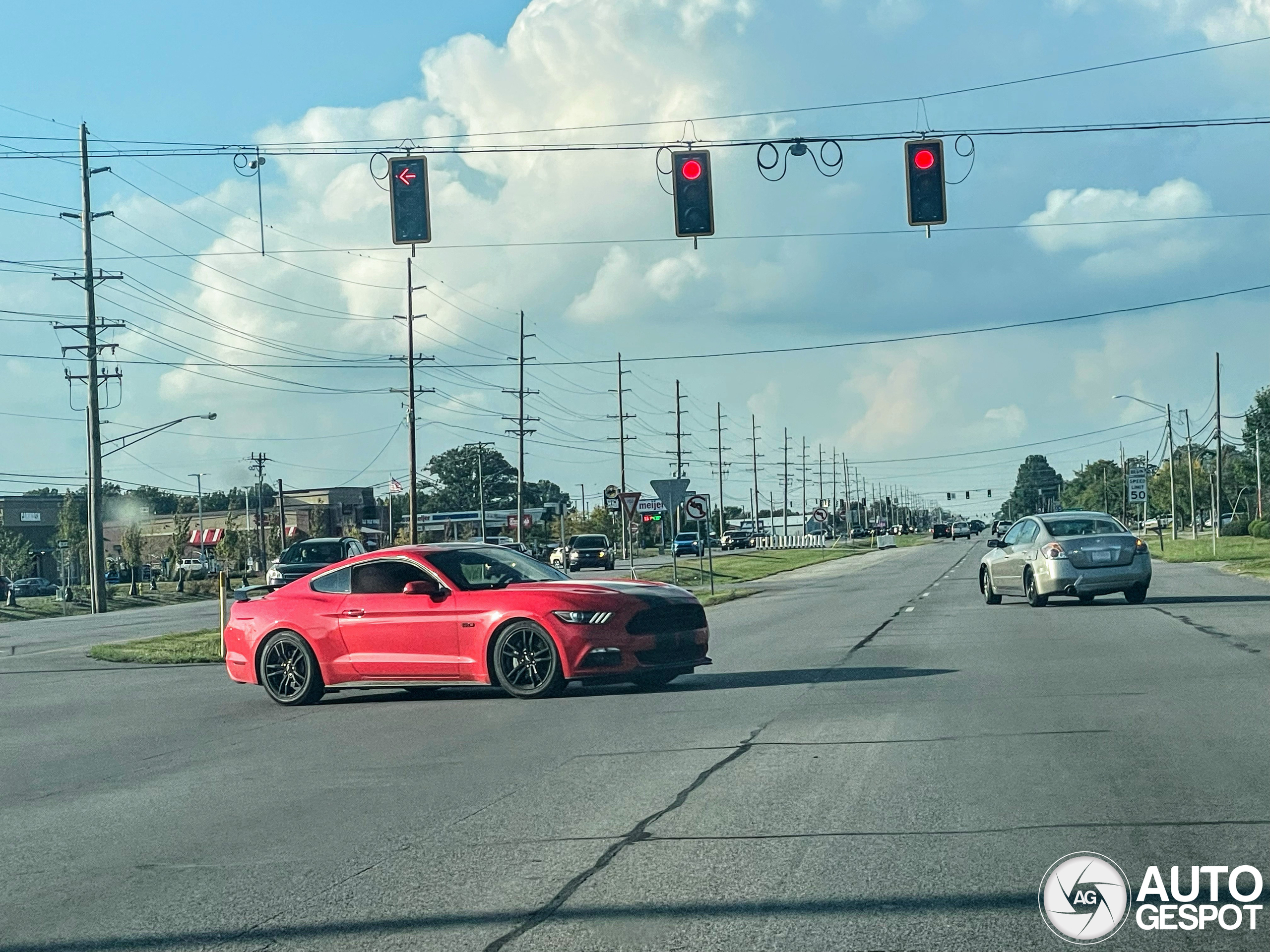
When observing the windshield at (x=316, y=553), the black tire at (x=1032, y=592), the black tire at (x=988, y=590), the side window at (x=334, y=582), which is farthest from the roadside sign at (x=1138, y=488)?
the side window at (x=334, y=582)

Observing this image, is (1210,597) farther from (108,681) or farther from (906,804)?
(906,804)

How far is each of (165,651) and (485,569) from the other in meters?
10.2

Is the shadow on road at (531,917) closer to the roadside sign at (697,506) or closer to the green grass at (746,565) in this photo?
the roadside sign at (697,506)

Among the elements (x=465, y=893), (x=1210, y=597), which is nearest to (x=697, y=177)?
(x=1210, y=597)

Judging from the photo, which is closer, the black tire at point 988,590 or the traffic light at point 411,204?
the traffic light at point 411,204

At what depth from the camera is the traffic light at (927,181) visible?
20047 mm

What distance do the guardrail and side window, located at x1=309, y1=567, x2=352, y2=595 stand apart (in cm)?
10328

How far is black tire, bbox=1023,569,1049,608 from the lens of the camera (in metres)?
24.7

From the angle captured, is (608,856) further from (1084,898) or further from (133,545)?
(133,545)

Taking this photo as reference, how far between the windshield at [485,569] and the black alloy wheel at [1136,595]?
42.5 ft

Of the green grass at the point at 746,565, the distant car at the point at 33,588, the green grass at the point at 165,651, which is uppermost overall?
the green grass at the point at 165,651

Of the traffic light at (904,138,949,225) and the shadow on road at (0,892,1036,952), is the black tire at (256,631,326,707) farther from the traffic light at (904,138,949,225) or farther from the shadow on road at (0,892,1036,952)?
the traffic light at (904,138,949,225)

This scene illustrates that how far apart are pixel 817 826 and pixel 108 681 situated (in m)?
13.8

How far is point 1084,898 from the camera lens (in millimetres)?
6156
